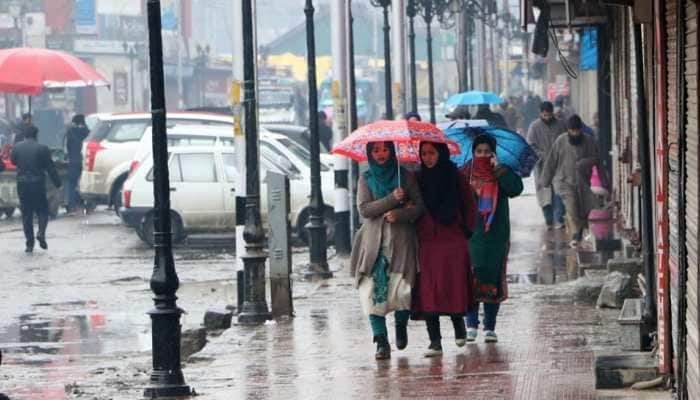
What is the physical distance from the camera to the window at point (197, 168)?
24.8 metres

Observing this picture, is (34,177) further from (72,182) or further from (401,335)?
(401,335)

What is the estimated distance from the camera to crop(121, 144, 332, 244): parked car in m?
24.7

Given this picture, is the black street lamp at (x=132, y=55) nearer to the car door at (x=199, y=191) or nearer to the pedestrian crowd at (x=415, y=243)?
the car door at (x=199, y=191)

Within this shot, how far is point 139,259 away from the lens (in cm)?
2388

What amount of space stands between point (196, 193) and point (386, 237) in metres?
12.6

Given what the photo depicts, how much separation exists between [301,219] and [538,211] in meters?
6.61

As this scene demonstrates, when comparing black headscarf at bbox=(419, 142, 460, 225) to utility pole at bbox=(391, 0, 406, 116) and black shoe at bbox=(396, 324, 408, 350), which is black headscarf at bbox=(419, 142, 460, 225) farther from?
utility pole at bbox=(391, 0, 406, 116)

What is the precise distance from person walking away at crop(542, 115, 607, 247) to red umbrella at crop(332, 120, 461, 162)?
915cm

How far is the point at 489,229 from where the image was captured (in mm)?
13016

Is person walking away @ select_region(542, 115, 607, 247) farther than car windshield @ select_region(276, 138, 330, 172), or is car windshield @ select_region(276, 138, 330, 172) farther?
car windshield @ select_region(276, 138, 330, 172)

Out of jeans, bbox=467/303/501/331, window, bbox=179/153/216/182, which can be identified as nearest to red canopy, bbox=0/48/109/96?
window, bbox=179/153/216/182

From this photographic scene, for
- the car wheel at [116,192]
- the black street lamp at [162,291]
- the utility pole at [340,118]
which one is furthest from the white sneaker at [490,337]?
the car wheel at [116,192]

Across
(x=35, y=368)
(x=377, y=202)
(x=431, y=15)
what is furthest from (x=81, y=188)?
Result: (x=377, y=202)

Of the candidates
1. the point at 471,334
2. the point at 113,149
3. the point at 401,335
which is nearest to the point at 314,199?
the point at 471,334
